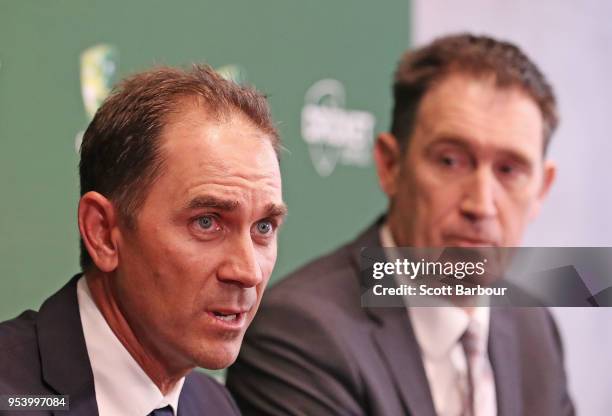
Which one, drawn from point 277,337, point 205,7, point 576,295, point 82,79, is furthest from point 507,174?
point 82,79

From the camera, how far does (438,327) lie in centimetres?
167

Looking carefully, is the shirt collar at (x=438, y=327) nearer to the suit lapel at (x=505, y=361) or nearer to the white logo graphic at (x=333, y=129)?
the suit lapel at (x=505, y=361)

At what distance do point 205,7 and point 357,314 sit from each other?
0.67m

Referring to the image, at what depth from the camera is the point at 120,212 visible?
3.90 feet

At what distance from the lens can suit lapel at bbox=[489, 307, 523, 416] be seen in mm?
1669

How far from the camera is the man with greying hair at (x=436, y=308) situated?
158cm

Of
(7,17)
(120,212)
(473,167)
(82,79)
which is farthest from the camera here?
(473,167)

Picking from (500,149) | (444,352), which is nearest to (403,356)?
(444,352)

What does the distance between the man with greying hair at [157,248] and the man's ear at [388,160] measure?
0.65 metres

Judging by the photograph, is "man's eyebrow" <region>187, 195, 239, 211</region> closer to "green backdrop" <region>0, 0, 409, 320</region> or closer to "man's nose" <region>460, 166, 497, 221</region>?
"green backdrop" <region>0, 0, 409, 320</region>

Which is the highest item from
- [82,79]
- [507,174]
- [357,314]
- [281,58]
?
[281,58]

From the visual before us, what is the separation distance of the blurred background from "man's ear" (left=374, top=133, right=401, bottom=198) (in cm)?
22

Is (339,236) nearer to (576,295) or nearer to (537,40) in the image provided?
(576,295)

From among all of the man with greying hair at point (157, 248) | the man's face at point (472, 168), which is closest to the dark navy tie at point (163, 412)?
the man with greying hair at point (157, 248)
